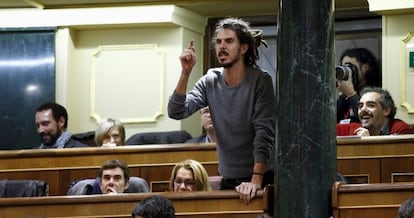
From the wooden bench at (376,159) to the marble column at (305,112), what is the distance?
4.11 ft

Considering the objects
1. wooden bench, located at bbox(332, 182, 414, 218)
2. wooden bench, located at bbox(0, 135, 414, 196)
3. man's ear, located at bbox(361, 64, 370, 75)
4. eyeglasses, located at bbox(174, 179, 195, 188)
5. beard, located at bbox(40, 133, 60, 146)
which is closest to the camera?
wooden bench, located at bbox(332, 182, 414, 218)

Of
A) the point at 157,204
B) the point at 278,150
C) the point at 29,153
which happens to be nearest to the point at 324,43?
the point at 278,150

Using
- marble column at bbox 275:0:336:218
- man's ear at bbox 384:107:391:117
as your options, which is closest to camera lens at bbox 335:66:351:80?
man's ear at bbox 384:107:391:117

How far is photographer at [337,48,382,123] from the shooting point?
5707 mm

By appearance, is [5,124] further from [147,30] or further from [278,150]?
[278,150]

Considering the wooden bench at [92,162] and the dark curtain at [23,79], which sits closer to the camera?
the wooden bench at [92,162]

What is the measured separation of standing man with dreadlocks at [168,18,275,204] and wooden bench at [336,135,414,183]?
103cm

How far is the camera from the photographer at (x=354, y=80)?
18.7ft

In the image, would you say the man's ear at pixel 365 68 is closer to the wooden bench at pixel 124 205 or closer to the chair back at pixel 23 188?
the chair back at pixel 23 188

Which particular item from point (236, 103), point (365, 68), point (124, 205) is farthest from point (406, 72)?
point (124, 205)

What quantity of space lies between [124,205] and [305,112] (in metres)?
0.89

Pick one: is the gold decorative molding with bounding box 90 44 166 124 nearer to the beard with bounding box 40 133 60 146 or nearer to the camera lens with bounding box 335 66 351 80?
the beard with bounding box 40 133 60 146

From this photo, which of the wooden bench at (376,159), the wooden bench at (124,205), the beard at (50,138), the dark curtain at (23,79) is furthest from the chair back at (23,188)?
the dark curtain at (23,79)

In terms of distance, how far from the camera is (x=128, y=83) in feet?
23.5
